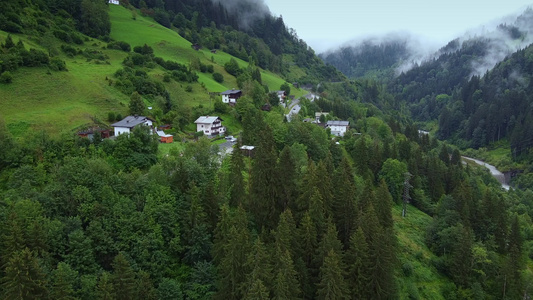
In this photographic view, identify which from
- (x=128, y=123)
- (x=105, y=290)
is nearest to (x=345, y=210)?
(x=105, y=290)

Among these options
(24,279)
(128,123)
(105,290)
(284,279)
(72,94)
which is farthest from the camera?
(72,94)

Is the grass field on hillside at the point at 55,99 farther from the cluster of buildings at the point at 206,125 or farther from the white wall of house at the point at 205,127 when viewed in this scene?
the white wall of house at the point at 205,127

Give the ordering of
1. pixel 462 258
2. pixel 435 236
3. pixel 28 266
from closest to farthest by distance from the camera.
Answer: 1. pixel 28 266
2. pixel 462 258
3. pixel 435 236

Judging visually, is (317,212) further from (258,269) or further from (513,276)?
(513,276)

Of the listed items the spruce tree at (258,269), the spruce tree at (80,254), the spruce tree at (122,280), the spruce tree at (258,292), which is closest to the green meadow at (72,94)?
the spruce tree at (80,254)

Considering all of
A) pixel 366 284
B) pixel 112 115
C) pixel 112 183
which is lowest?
pixel 366 284

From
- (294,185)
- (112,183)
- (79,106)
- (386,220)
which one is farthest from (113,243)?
(79,106)

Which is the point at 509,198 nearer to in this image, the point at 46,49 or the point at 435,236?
the point at 435,236
